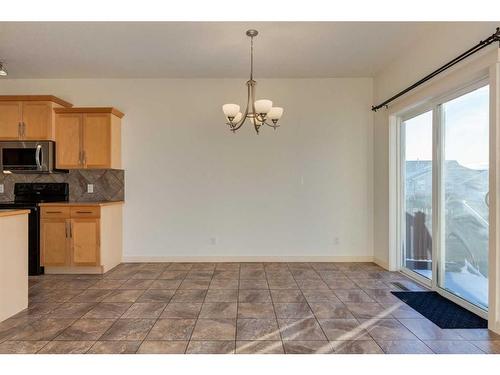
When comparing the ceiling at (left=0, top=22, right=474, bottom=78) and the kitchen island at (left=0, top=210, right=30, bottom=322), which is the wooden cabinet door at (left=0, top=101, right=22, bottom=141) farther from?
the kitchen island at (left=0, top=210, right=30, bottom=322)

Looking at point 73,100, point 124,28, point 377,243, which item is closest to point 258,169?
point 377,243

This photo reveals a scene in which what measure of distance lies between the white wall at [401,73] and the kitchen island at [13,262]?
4.18 metres

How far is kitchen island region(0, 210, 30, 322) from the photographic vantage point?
2.58m

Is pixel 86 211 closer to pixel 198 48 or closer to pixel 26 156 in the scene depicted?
pixel 26 156

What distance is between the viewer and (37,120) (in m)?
4.21

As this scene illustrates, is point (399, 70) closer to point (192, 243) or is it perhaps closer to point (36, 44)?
point (192, 243)

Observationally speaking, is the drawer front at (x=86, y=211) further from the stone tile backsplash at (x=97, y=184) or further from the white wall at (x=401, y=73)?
the white wall at (x=401, y=73)

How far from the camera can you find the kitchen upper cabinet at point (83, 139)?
4277 millimetres

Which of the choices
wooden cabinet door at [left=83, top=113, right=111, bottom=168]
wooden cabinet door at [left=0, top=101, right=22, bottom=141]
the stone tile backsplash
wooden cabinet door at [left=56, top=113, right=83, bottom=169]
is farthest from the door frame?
wooden cabinet door at [left=0, top=101, right=22, bottom=141]

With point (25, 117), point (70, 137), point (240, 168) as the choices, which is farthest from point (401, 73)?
point (25, 117)

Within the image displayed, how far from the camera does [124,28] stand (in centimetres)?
313

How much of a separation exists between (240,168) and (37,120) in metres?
2.89

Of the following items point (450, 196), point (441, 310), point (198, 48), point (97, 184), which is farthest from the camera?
point (97, 184)
